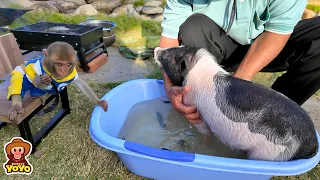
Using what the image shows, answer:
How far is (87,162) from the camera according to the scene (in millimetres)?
2293

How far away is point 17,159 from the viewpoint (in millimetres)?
2127

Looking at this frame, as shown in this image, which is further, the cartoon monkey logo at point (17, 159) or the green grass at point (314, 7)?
the green grass at point (314, 7)

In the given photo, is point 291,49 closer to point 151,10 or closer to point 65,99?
point 65,99

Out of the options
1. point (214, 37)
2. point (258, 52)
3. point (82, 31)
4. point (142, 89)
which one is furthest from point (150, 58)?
point (258, 52)

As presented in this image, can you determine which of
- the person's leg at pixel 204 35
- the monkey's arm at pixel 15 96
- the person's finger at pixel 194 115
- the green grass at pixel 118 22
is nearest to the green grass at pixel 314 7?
the green grass at pixel 118 22

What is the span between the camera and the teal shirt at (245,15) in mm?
2260

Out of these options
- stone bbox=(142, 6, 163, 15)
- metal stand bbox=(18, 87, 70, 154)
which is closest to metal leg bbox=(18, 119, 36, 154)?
metal stand bbox=(18, 87, 70, 154)

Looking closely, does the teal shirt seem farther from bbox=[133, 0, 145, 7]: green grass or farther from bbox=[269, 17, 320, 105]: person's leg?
bbox=[133, 0, 145, 7]: green grass

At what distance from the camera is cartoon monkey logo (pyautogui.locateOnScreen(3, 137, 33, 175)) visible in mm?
2076

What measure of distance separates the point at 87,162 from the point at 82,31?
2.44 m

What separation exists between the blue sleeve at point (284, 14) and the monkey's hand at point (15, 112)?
214 cm

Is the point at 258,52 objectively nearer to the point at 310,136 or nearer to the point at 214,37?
the point at 214,37

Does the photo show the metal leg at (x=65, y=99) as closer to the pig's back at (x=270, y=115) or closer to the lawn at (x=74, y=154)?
the lawn at (x=74, y=154)

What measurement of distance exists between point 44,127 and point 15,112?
544 mm
